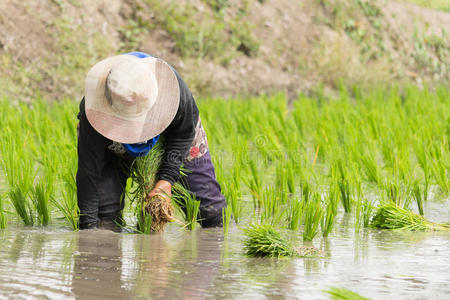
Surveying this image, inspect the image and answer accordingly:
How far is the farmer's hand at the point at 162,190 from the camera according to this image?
3061mm

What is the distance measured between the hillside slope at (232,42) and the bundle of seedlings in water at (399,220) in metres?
5.41

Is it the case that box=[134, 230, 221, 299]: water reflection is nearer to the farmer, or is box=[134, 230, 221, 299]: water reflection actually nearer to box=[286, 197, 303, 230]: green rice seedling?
the farmer

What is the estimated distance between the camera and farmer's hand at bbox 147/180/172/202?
3061 millimetres

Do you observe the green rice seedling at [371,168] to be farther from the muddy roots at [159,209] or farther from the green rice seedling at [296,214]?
the muddy roots at [159,209]

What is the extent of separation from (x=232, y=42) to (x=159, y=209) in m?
7.18

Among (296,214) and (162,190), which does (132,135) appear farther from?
(296,214)

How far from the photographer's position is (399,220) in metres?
3.27

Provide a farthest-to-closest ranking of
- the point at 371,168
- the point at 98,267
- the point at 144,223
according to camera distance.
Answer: the point at 371,168
the point at 144,223
the point at 98,267

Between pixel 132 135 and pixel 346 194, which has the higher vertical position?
pixel 132 135

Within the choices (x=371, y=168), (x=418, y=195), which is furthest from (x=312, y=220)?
(x=371, y=168)

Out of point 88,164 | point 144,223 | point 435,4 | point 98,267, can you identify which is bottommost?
point 98,267

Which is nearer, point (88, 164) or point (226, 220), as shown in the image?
point (88, 164)

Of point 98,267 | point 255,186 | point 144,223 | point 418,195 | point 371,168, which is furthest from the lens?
point 371,168

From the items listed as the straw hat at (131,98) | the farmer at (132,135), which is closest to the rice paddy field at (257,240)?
the farmer at (132,135)
